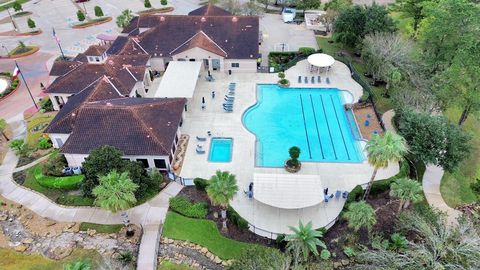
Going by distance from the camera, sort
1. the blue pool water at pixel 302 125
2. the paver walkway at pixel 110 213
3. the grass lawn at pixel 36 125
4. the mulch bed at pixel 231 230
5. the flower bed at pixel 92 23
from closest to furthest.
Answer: the paver walkway at pixel 110 213 < the mulch bed at pixel 231 230 < the blue pool water at pixel 302 125 < the grass lawn at pixel 36 125 < the flower bed at pixel 92 23

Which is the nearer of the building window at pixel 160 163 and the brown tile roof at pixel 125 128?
the brown tile roof at pixel 125 128

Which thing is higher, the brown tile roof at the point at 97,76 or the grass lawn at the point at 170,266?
the brown tile roof at the point at 97,76

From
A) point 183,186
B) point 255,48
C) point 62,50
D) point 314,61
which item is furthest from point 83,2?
point 183,186

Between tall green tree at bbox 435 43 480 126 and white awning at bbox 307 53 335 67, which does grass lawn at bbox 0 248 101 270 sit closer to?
white awning at bbox 307 53 335 67

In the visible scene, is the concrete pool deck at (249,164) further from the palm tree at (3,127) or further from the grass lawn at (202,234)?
the palm tree at (3,127)

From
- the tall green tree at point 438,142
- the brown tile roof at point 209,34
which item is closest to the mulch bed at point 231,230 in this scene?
the tall green tree at point 438,142

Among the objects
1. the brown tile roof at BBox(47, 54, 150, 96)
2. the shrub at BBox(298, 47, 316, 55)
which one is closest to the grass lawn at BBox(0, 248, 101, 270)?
the brown tile roof at BBox(47, 54, 150, 96)

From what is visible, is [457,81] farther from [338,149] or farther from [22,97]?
[22,97]
